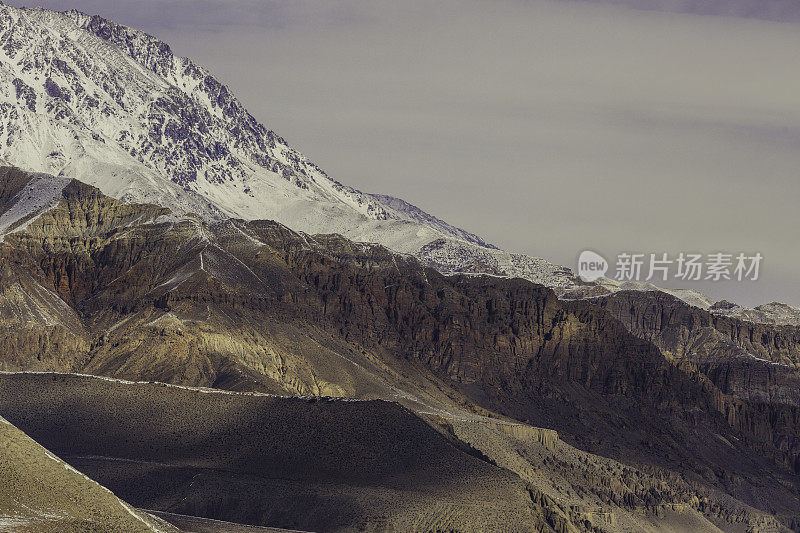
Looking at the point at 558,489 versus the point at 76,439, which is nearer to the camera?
the point at 76,439

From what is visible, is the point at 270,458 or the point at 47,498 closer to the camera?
the point at 47,498

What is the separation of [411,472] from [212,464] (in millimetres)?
19806

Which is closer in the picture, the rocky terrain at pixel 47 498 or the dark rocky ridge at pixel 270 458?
the rocky terrain at pixel 47 498

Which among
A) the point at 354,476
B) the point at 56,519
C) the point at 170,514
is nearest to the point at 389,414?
the point at 354,476

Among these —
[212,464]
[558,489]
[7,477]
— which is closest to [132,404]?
[212,464]

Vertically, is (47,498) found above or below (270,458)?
below

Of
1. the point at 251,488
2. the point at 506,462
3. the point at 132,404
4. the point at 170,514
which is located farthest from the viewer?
the point at 506,462

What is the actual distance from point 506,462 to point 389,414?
34.1 m

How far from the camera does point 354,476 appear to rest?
141250 mm

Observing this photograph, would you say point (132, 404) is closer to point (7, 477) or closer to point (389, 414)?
Answer: point (389, 414)

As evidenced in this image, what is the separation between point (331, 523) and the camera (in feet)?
435

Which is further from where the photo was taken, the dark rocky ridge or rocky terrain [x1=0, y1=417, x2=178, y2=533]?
the dark rocky ridge

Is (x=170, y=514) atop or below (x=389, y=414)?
below

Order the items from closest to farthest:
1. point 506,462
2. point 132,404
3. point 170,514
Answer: point 170,514, point 132,404, point 506,462
